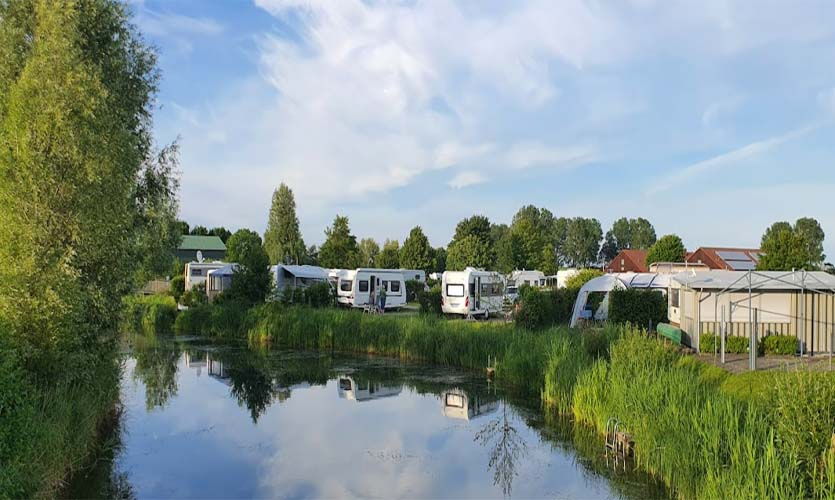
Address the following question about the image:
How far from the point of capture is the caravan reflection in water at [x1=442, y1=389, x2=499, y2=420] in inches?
467

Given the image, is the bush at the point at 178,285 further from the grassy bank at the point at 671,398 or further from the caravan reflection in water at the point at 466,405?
the caravan reflection in water at the point at 466,405

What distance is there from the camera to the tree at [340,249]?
136 ft

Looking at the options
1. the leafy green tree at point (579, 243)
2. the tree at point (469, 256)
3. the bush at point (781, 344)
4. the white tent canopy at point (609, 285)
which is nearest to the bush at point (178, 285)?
the tree at point (469, 256)

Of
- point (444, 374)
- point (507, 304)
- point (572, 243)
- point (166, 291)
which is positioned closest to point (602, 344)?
point (444, 374)

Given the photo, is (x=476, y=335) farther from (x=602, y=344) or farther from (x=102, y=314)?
(x=102, y=314)

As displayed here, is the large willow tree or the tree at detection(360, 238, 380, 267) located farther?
the tree at detection(360, 238, 380, 267)

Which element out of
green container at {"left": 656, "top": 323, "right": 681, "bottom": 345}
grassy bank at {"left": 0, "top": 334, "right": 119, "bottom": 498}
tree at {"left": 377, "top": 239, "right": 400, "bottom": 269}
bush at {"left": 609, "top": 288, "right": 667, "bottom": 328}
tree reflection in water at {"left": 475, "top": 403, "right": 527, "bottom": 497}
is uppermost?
tree at {"left": 377, "top": 239, "right": 400, "bottom": 269}

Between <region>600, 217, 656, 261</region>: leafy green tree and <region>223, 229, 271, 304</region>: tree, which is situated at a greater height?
<region>600, 217, 656, 261</region>: leafy green tree

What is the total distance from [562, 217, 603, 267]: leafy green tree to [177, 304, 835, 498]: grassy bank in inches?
2936

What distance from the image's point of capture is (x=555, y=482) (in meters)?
8.04

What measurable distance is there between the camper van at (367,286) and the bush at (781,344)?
621 inches

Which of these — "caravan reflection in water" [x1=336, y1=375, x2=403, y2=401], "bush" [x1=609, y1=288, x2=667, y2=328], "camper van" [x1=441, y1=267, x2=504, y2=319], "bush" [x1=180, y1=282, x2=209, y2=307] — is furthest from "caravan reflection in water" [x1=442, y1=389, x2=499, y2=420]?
"bush" [x1=180, y1=282, x2=209, y2=307]

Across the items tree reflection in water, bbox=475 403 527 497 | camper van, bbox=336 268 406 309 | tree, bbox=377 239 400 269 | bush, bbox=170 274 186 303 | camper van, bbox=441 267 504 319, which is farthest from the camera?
tree, bbox=377 239 400 269

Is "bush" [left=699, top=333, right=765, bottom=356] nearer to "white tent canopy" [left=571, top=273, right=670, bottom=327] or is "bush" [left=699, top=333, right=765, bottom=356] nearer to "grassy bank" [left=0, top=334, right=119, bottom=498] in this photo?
"white tent canopy" [left=571, top=273, right=670, bottom=327]
